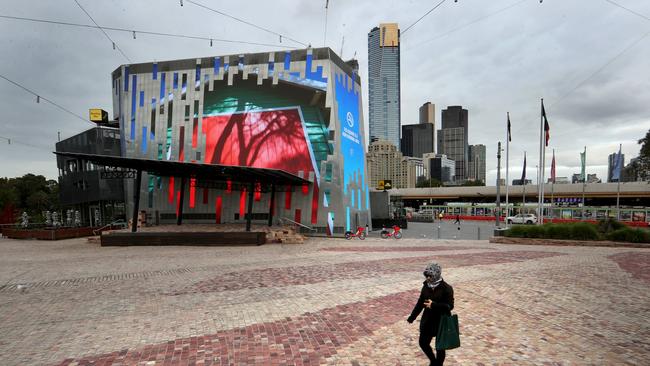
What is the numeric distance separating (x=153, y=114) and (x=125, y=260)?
22.5 metres

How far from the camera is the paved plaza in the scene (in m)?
→ 5.54

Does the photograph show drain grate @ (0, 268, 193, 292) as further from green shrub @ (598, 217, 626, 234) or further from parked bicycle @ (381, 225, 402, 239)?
green shrub @ (598, 217, 626, 234)

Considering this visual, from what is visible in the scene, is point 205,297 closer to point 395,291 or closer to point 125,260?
point 395,291

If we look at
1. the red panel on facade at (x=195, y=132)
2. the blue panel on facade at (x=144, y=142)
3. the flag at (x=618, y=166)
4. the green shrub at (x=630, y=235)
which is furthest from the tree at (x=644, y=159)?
the blue panel on facade at (x=144, y=142)

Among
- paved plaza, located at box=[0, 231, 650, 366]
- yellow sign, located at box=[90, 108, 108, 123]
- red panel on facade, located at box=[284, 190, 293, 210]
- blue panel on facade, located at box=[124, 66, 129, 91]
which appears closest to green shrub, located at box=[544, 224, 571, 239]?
paved plaza, located at box=[0, 231, 650, 366]

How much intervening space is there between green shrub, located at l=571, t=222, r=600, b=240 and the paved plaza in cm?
755

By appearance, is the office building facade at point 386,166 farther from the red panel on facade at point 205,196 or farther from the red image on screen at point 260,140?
the red panel on facade at point 205,196

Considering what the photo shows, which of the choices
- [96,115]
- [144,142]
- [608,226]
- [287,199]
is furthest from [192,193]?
[608,226]

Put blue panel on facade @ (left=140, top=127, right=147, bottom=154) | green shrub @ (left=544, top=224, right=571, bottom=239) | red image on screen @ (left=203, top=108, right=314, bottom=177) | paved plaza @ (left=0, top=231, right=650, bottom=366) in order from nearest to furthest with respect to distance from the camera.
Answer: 1. paved plaza @ (left=0, top=231, right=650, bottom=366)
2. green shrub @ (left=544, top=224, right=571, bottom=239)
3. red image on screen @ (left=203, top=108, right=314, bottom=177)
4. blue panel on facade @ (left=140, top=127, right=147, bottom=154)

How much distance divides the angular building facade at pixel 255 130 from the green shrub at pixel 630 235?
17.7 metres

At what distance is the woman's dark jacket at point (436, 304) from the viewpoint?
4457 millimetres

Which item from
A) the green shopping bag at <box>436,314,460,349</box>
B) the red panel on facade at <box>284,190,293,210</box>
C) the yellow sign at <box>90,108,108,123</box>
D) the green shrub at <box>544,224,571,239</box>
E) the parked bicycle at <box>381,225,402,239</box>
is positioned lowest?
the parked bicycle at <box>381,225,402,239</box>

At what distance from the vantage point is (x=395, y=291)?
905cm

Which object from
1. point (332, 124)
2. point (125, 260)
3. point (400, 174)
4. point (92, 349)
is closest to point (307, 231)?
point (332, 124)
